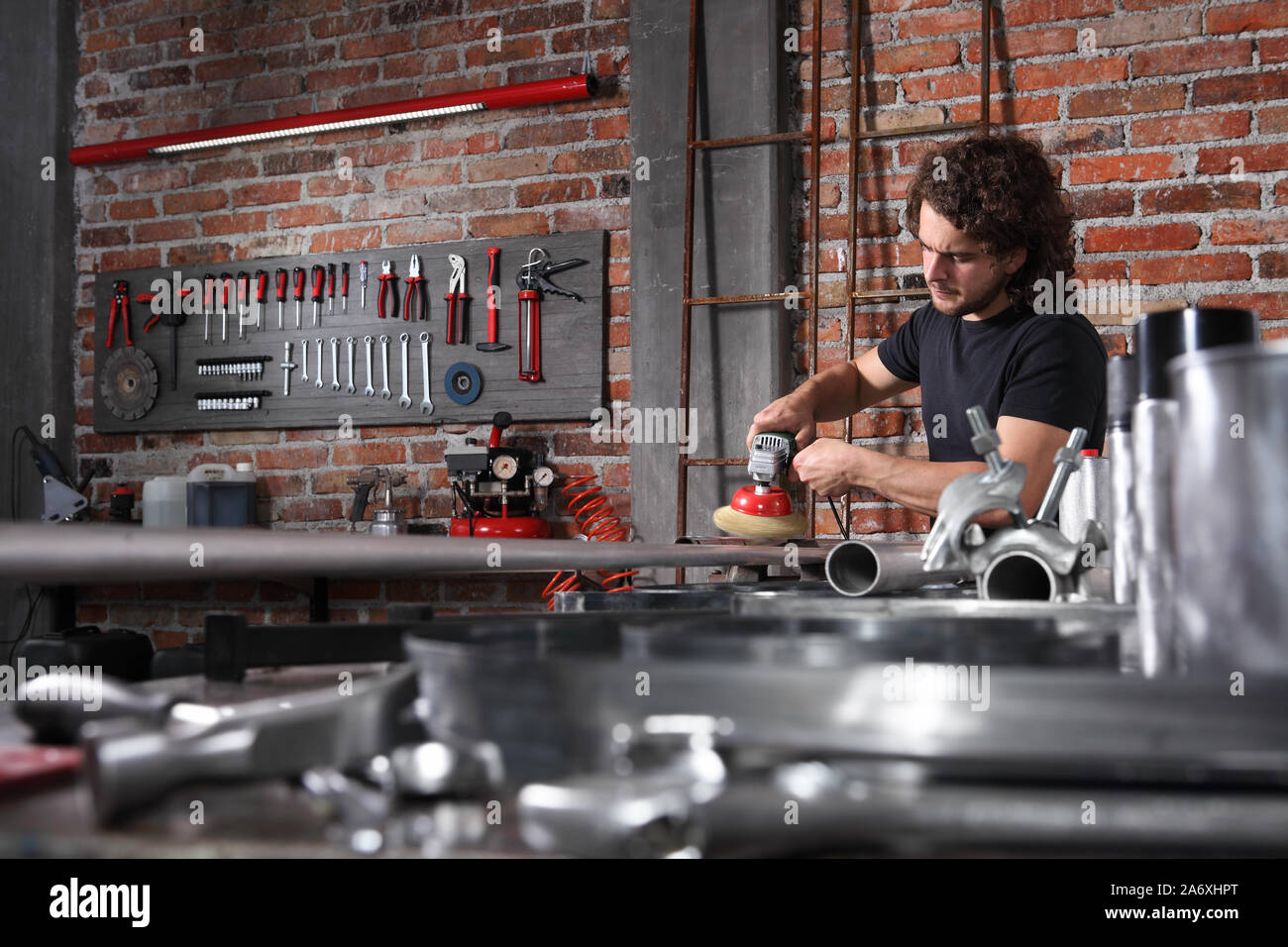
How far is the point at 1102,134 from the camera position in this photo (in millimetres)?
2934

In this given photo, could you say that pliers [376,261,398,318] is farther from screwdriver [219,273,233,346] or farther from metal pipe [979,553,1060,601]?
metal pipe [979,553,1060,601]

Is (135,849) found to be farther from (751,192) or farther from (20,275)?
(20,275)

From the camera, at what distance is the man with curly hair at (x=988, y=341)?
6.87 feet

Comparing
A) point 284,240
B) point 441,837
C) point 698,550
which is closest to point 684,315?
point 284,240

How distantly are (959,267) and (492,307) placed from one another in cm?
165

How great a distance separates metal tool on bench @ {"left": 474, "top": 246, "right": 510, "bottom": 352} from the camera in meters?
3.41

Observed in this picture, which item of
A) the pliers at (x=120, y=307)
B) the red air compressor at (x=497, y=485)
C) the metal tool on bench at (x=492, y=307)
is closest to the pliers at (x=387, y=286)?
the metal tool on bench at (x=492, y=307)

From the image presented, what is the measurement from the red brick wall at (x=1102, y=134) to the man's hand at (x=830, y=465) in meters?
0.75

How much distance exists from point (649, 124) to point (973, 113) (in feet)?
3.20

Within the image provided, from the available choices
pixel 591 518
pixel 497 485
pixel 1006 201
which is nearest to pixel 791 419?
pixel 1006 201

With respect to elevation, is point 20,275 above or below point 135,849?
above

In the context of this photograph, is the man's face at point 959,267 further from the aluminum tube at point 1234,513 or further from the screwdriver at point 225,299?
the screwdriver at point 225,299

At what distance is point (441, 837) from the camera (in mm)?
312

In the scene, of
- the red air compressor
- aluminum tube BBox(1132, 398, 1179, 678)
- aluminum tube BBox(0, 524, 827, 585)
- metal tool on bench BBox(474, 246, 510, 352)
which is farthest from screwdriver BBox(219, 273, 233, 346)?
aluminum tube BBox(1132, 398, 1179, 678)
